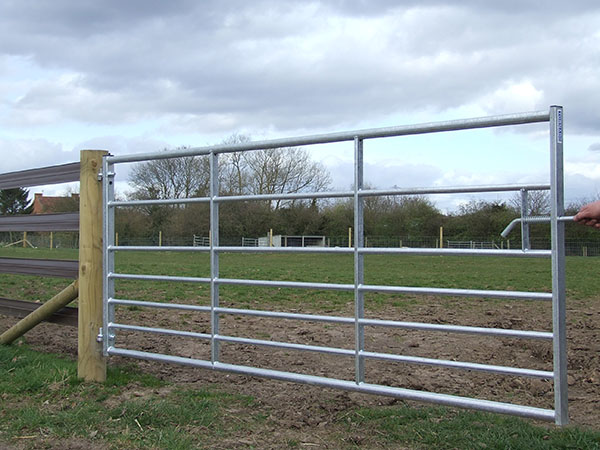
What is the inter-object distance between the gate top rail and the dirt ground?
1.78 m

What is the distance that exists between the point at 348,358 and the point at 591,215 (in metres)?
2.94

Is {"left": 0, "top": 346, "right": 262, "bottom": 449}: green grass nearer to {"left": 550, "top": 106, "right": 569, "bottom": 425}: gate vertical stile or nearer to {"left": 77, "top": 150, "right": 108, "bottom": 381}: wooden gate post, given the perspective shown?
{"left": 77, "top": 150, "right": 108, "bottom": 381}: wooden gate post

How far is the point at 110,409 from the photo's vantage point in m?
4.00

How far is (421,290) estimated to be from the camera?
3383 millimetres

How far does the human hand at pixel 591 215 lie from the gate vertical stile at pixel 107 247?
3451 mm

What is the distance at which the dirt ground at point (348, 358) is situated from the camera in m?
3.93

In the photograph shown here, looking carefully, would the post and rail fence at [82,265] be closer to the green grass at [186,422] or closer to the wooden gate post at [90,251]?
the wooden gate post at [90,251]

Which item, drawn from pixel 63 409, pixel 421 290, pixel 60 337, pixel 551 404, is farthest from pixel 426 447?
pixel 60 337

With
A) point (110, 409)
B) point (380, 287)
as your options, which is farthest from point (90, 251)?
point (380, 287)

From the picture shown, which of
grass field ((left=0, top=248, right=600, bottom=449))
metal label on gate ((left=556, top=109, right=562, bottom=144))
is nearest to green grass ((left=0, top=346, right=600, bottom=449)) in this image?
grass field ((left=0, top=248, right=600, bottom=449))

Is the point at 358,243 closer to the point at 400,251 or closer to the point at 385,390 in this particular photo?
the point at 400,251

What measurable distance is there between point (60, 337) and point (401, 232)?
12.5ft

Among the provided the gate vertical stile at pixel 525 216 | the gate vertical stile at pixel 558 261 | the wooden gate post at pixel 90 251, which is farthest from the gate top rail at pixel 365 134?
the gate vertical stile at pixel 525 216

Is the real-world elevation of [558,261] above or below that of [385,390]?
above
